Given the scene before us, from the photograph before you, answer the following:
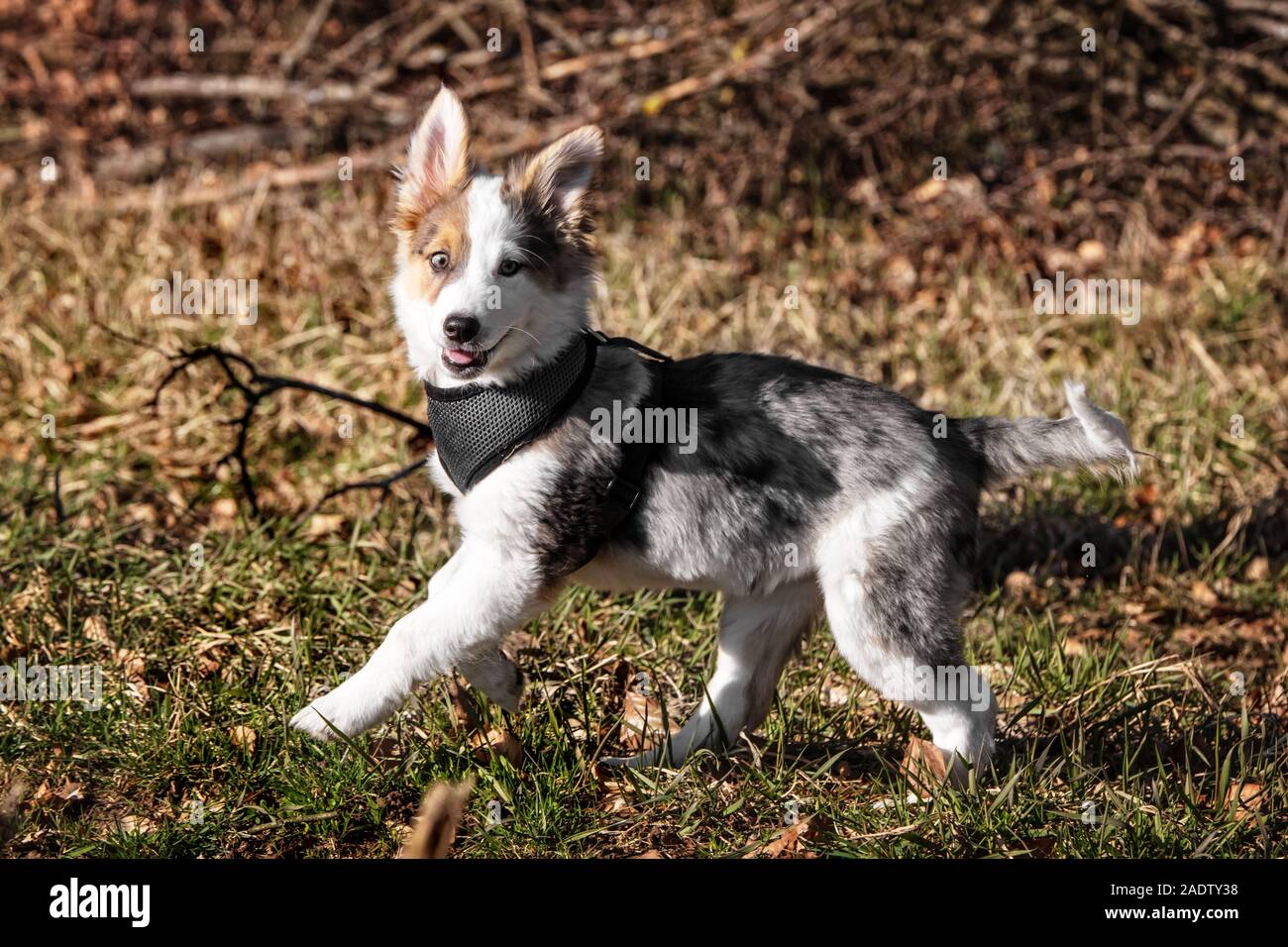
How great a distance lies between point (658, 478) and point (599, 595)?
119 centimetres

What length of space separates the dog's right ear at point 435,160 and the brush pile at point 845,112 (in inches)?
148

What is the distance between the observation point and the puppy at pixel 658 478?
11.7ft

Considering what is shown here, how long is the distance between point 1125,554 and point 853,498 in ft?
8.10

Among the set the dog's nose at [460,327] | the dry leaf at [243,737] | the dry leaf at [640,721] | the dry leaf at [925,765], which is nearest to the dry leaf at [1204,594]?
the dry leaf at [925,765]

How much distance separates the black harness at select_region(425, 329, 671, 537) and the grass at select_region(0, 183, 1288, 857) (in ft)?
2.54

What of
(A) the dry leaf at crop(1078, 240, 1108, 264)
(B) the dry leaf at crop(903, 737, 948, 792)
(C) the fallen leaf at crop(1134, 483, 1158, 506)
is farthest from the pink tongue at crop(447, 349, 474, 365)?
(A) the dry leaf at crop(1078, 240, 1108, 264)

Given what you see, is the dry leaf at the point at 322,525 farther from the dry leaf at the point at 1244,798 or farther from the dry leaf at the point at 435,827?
the dry leaf at the point at 1244,798

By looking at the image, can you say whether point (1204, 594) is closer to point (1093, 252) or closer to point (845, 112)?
point (1093, 252)

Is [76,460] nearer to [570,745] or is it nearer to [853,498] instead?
[570,745]

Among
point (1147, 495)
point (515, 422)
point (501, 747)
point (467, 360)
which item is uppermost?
point (467, 360)

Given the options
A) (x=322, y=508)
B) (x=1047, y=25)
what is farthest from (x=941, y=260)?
(x=322, y=508)

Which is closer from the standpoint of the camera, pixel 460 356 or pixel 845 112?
pixel 460 356

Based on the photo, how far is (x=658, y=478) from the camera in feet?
12.2

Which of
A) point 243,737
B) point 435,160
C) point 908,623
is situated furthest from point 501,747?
point 435,160
